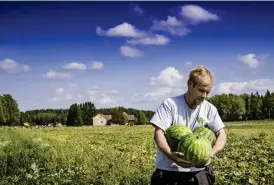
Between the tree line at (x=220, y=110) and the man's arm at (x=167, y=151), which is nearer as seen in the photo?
the man's arm at (x=167, y=151)

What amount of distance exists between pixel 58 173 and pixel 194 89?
21.7ft

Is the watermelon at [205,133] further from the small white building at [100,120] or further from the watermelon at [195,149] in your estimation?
the small white building at [100,120]

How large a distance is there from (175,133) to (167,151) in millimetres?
184

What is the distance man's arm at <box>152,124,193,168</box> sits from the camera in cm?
383

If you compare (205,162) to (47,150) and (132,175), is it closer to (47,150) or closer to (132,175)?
(132,175)

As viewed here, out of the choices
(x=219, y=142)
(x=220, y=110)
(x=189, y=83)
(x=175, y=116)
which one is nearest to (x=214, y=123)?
(x=219, y=142)

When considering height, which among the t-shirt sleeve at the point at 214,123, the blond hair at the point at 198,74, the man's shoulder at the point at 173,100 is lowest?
the t-shirt sleeve at the point at 214,123

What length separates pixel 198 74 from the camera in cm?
403

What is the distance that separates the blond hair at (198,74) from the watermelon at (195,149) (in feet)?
1.79

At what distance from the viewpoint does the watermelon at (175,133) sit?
154 inches

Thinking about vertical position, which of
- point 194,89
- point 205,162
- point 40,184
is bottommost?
point 40,184

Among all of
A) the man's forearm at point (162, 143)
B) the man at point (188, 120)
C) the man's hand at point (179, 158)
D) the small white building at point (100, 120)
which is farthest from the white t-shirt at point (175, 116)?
the small white building at point (100, 120)

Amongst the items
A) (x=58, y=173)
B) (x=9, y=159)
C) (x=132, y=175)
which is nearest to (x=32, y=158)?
(x=9, y=159)

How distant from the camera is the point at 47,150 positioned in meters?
12.4
